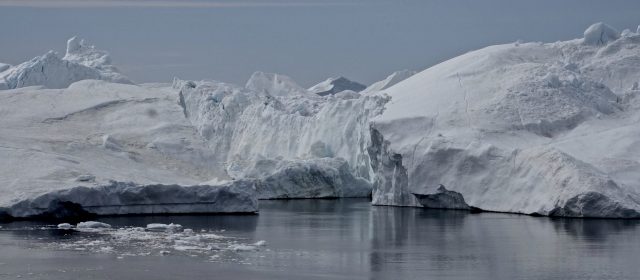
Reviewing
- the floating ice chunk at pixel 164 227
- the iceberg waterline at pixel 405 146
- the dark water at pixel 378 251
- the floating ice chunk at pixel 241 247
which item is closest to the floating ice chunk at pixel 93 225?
the dark water at pixel 378 251

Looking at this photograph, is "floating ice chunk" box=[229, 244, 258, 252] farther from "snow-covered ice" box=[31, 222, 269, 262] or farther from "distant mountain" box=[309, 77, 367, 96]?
"distant mountain" box=[309, 77, 367, 96]

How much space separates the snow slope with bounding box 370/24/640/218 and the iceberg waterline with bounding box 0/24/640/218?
0.17ft

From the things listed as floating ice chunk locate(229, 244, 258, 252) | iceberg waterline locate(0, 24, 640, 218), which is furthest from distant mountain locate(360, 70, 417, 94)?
floating ice chunk locate(229, 244, 258, 252)

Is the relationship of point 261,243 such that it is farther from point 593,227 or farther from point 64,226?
point 593,227

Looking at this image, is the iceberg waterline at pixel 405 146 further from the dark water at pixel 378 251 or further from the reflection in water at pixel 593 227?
the dark water at pixel 378 251

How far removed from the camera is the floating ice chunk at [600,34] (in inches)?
1660

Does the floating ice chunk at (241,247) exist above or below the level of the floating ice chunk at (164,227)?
below

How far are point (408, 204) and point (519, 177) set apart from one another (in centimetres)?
583

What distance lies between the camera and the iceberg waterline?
29875 mm

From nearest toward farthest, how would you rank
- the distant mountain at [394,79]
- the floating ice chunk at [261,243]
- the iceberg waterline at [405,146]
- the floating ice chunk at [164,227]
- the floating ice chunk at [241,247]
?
the floating ice chunk at [241,247] < the floating ice chunk at [261,243] < the floating ice chunk at [164,227] < the iceberg waterline at [405,146] < the distant mountain at [394,79]

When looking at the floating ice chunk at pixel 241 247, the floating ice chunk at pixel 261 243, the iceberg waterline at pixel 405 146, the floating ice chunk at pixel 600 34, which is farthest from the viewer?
the floating ice chunk at pixel 600 34

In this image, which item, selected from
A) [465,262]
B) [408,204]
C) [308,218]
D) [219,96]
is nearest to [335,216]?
[308,218]

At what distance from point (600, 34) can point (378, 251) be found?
23.0 m

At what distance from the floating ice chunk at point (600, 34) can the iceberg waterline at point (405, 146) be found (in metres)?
0.07
